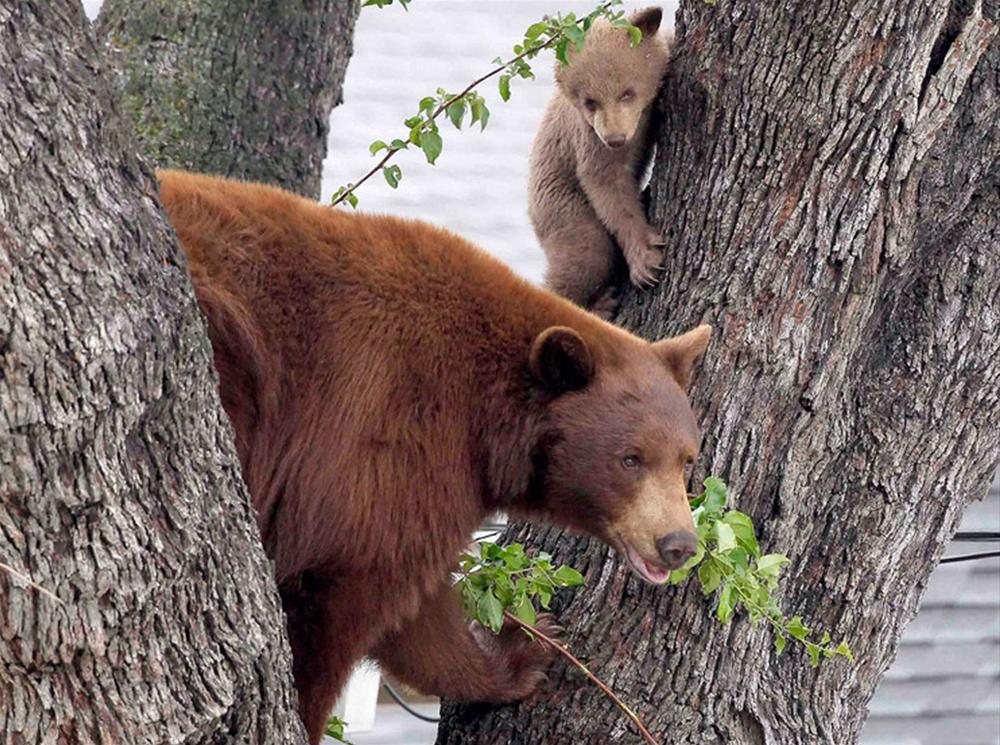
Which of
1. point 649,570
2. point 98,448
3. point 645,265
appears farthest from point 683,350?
point 98,448

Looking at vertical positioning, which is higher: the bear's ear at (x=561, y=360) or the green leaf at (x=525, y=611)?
the bear's ear at (x=561, y=360)

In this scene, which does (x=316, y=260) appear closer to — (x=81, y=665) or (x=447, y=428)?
(x=447, y=428)

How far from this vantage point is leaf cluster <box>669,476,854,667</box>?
131 inches

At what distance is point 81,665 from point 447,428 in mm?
1400

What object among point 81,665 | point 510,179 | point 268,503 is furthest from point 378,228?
point 510,179

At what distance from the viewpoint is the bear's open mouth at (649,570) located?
139 inches

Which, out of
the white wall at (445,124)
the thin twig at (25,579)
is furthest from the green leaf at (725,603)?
the white wall at (445,124)

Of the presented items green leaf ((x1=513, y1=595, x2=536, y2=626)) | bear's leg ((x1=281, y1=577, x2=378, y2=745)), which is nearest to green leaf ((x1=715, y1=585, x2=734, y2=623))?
green leaf ((x1=513, y1=595, x2=536, y2=626))

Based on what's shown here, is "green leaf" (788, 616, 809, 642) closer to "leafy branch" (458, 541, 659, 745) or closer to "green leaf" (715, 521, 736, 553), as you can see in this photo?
"green leaf" (715, 521, 736, 553)

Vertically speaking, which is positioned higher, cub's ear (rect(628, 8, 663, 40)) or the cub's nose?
cub's ear (rect(628, 8, 663, 40))

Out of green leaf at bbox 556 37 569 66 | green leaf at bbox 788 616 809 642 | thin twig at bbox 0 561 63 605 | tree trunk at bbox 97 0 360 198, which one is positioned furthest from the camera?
tree trunk at bbox 97 0 360 198

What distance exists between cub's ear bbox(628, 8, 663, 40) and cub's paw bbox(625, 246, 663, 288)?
0.97 metres

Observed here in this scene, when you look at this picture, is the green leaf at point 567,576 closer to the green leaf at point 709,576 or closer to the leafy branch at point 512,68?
the green leaf at point 709,576

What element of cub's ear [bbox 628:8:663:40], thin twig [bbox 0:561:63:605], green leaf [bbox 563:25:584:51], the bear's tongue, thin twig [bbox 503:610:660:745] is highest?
cub's ear [bbox 628:8:663:40]
